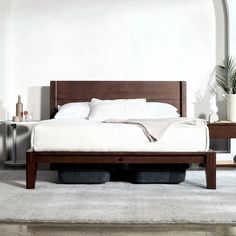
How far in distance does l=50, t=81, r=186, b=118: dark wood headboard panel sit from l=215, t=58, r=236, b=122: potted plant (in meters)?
0.49

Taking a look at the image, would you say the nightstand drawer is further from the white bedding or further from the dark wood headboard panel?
the white bedding

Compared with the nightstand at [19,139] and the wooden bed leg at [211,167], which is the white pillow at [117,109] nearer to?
the nightstand at [19,139]

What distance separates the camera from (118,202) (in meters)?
3.49

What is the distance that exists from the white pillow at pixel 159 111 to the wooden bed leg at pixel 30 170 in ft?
5.68

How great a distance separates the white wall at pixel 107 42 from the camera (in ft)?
19.9

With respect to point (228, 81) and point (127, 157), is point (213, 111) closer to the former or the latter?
point (228, 81)

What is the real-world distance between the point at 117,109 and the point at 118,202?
2038mm

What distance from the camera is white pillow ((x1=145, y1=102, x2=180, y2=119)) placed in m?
5.41

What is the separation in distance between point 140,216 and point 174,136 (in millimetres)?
1222

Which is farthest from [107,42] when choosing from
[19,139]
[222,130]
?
[222,130]

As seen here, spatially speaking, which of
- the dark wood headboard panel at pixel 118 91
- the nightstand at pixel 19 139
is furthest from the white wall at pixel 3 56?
the dark wood headboard panel at pixel 118 91

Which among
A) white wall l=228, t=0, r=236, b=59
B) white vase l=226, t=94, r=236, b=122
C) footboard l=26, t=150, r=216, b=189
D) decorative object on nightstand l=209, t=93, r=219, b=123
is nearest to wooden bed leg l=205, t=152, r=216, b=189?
footboard l=26, t=150, r=216, b=189

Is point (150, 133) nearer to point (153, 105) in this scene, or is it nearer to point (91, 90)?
point (153, 105)

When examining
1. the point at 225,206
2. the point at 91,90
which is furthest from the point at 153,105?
the point at 225,206
